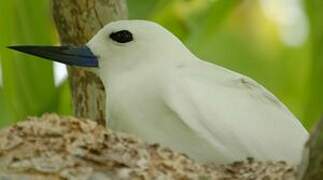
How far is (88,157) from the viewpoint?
13.9 ft

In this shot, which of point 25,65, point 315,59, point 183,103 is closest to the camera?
point 183,103

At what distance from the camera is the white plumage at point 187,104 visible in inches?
185

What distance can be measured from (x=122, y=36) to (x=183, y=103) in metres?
0.56

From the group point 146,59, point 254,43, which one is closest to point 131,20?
point 146,59

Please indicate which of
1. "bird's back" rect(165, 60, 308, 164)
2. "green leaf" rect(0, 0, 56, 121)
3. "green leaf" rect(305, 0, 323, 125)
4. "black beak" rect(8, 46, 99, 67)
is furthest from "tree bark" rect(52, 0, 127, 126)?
"green leaf" rect(305, 0, 323, 125)

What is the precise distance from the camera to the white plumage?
4691mm

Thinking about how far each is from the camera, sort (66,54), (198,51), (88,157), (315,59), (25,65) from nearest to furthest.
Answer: (88,157) → (66,54) → (315,59) → (25,65) → (198,51)

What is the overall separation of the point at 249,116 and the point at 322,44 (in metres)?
0.88

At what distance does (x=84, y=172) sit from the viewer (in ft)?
13.6

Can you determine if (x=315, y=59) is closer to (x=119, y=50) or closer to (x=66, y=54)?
(x=119, y=50)

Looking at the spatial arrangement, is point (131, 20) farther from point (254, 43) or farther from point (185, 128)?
point (254, 43)

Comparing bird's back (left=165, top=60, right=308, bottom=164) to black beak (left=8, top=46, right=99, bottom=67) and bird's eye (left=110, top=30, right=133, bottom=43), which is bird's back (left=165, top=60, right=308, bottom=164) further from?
black beak (left=8, top=46, right=99, bottom=67)

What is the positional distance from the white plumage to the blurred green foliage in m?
0.46

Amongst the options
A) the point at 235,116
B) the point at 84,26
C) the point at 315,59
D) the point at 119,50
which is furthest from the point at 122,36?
the point at 315,59
